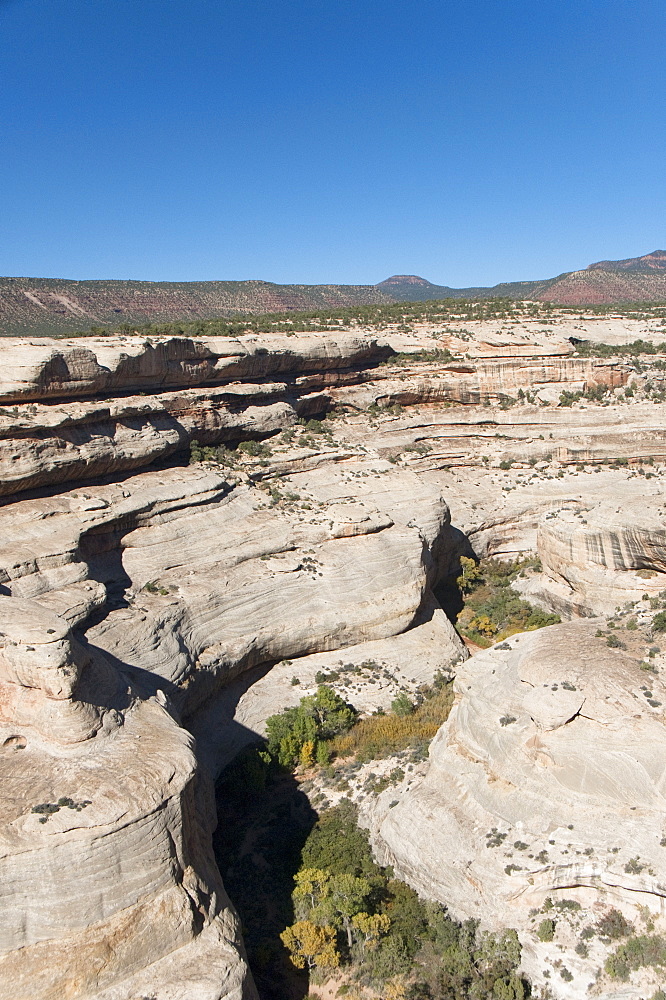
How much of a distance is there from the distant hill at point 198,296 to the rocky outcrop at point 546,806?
139 ft

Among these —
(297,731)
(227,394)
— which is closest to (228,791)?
(297,731)

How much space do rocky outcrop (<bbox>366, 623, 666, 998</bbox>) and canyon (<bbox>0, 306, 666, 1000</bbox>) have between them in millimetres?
61

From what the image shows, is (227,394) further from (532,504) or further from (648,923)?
(648,923)

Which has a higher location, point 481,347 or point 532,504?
point 481,347

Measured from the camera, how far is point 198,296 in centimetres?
8175

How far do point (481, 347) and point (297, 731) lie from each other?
27476mm

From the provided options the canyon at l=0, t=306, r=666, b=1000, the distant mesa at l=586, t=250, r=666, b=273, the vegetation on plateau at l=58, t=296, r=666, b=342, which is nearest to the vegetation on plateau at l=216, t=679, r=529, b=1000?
the canyon at l=0, t=306, r=666, b=1000

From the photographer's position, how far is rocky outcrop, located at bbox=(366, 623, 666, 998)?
44.8 feet

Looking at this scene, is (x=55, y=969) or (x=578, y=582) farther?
(x=578, y=582)

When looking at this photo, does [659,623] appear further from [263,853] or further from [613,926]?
→ [263,853]

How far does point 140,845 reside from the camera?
11.7 meters

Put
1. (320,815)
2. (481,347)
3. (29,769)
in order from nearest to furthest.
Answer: (29,769)
(320,815)
(481,347)

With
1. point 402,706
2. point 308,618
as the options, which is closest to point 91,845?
point 402,706

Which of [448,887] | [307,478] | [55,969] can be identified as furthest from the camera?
[307,478]
